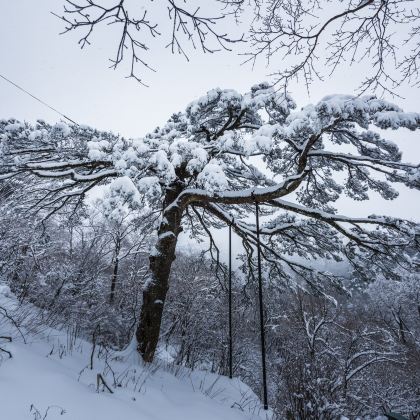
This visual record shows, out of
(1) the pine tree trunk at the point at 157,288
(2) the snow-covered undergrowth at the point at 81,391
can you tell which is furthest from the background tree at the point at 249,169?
(2) the snow-covered undergrowth at the point at 81,391

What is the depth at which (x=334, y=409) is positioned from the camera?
3.35 metres

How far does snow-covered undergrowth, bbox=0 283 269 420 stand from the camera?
85.2 inches

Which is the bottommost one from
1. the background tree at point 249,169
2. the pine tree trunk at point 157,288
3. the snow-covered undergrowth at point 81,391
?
the snow-covered undergrowth at point 81,391

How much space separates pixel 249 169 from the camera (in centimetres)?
756

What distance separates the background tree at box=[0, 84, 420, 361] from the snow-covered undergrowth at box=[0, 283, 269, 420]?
5.75ft

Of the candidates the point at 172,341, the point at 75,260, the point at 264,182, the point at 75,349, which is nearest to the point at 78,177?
the point at 75,349

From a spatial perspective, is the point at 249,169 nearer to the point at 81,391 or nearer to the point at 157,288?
the point at 157,288

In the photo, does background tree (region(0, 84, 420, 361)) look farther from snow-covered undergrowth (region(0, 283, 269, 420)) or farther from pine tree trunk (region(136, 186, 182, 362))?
snow-covered undergrowth (region(0, 283, 269, 420))

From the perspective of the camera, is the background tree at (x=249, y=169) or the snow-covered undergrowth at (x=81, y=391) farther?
the background tree at (x=249, y=169)

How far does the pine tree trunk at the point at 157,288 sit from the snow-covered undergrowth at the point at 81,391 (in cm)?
77

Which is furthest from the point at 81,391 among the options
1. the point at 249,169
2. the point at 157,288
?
the point at 249,169

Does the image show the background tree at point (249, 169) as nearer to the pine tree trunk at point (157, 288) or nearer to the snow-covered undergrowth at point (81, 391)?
the pine tree trunk at point (157, 288)

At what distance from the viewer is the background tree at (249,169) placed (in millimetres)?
4637

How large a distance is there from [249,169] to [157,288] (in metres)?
3.66
